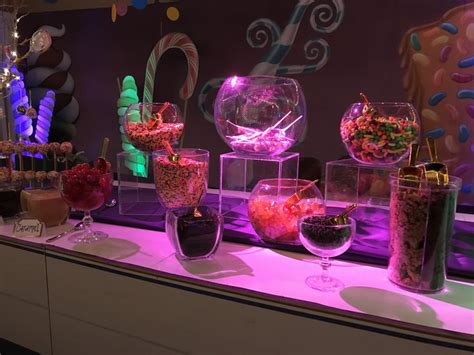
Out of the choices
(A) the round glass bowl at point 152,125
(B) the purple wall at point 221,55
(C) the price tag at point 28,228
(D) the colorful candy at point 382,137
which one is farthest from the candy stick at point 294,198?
(C) the price tag at point 28,228

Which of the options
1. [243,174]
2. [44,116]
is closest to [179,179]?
[243,174]

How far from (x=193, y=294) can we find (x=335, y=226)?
376mm

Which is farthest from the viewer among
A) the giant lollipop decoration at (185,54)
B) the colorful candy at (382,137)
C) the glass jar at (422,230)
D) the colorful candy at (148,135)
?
the giant lollipop decoration at (185,54)

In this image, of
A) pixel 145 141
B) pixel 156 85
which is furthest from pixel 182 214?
pixel 156 85

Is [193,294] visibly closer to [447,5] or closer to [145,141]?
[145,141]

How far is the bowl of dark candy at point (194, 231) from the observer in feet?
3.57

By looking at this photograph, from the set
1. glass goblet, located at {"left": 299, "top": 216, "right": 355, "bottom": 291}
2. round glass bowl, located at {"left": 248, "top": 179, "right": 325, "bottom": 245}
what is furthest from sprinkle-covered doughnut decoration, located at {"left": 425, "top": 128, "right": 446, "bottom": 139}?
glass goblet, located at {"left": 299, "top": 216, "right": 355, "bottom": 291}

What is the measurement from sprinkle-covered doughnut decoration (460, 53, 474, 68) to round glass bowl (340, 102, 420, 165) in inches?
18.1

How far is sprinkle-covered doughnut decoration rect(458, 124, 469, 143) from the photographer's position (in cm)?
156

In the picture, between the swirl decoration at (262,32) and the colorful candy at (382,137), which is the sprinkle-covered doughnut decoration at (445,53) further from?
the swirl decoration at (262,32)

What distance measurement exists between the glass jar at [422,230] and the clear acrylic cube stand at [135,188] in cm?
89

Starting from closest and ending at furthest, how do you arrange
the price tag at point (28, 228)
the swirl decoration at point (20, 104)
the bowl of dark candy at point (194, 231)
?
the bowl of dark candy at point (194, 231) < the price tag at point (28, 228) < the swirl decoration at point (20, 104)

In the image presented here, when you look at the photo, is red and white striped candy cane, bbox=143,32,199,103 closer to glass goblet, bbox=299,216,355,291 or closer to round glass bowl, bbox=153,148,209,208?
round glass bowl, bbox=153,148,209,208

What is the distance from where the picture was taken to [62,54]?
2.40 m
